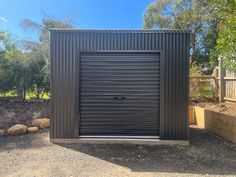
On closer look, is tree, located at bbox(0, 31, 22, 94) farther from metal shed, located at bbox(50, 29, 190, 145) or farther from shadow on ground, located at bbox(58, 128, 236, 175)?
shadow on ground, located at bbox(58, 128, 236, 175)

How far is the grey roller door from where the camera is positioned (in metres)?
7.61

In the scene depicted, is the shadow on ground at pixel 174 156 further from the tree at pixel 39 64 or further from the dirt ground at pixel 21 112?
the tree at pixel 39 64

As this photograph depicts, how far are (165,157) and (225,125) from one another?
2589 mm

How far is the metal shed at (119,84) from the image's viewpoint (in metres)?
7.38

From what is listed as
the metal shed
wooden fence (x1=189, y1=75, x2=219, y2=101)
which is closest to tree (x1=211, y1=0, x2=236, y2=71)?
the metal shed

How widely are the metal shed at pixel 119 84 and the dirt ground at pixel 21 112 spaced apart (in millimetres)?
2463

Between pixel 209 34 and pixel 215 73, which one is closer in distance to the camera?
pixel 215 73

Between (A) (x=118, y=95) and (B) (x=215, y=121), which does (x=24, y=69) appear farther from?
(B) (x=215, y=121)

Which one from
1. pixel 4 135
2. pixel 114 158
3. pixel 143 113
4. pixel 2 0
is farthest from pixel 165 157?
pixel 2 0

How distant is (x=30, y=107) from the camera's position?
1111cm

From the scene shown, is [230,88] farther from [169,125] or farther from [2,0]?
[2,0]

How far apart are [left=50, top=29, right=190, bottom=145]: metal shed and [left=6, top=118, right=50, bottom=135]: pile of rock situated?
4.49 feet

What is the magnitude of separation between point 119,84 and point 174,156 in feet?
7.63

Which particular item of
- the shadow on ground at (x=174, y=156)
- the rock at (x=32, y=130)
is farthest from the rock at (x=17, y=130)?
the shadow on ground at (x=174, y=156)
